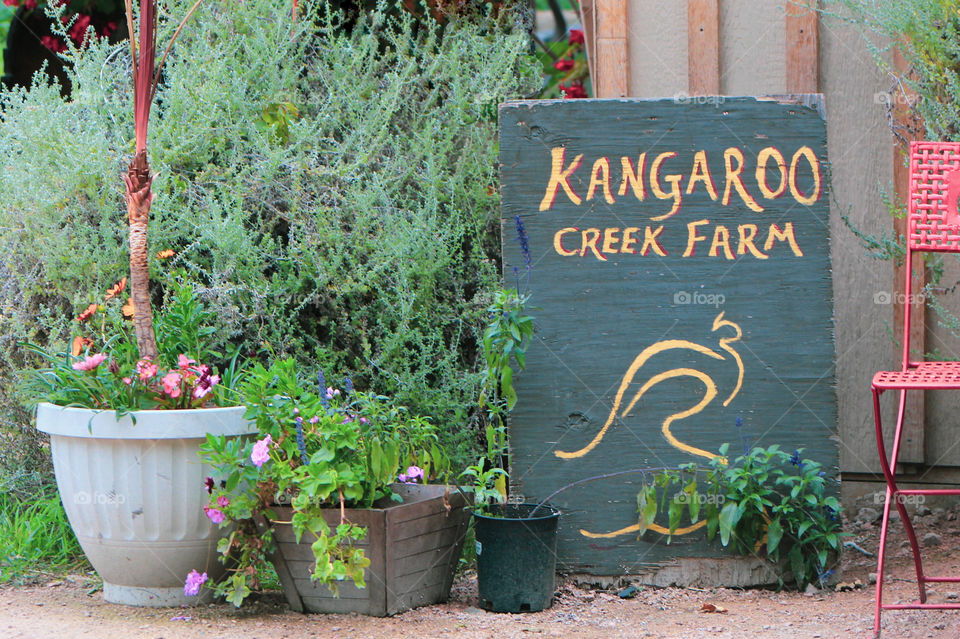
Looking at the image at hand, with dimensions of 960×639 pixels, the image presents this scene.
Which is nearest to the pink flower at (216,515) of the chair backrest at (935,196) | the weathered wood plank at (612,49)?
the chair backrest at (935,196)

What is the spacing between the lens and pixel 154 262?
11.7ft

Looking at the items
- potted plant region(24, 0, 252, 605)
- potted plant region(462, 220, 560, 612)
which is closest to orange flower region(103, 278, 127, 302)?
potted plant region(24, 0, 252, 605)

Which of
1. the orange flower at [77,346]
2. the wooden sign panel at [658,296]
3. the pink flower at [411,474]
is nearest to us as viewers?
the pink flower at [411,474]

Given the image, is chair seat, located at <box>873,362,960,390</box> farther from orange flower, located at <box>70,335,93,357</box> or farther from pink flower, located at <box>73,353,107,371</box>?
orange flower, located at <box>70,335,93,357</box>

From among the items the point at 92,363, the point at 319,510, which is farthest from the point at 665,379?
the point at 92,363

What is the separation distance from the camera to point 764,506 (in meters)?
3.08

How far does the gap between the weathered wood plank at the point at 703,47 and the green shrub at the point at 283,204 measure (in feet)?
2.38

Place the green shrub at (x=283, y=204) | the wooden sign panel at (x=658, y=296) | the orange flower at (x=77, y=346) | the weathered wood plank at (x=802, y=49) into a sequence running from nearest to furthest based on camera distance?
the wooden sign panel at (x=658, y=296) < the orange flower at (x=77, y=346) < the green shrub at (x=283, y=204) < the weathered wood plank at (x=802, y=49)

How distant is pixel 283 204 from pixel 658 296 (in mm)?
1535

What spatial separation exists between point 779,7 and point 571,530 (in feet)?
7.55

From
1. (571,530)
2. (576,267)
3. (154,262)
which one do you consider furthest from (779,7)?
(154,262)

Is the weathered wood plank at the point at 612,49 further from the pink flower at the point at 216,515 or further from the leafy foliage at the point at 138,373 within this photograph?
the pink flower at the point at 216,515

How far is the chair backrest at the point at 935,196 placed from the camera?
2773 millimetres

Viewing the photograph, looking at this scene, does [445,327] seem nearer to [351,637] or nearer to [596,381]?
[596,381]
